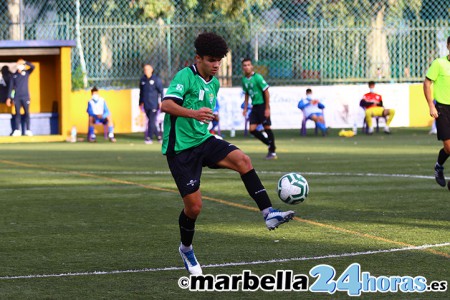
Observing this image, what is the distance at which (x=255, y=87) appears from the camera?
22.0 meters

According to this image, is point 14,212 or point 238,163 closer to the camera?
point 238,163

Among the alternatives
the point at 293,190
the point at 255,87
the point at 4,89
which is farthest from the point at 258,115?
the point at 4,89

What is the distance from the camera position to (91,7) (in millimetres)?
33500

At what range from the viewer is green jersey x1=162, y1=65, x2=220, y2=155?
8820 mm

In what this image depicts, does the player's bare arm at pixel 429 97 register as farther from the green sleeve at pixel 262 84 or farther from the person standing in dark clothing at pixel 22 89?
the person standing in dark clothing at pixel 22 89

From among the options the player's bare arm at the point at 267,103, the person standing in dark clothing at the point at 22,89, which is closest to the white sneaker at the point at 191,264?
the player's bare arm at the point at 267,103

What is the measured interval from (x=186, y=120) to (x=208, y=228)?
299 centimetres

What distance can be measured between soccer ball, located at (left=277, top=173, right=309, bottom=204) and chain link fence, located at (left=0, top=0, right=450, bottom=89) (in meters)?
23.5

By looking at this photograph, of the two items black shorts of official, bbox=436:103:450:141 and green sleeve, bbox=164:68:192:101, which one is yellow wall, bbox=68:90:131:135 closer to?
black shorts of official, bbox=436:103:450:141

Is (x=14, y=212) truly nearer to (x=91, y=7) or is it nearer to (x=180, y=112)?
(x=180, y=112)

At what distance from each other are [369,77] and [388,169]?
1585 cm

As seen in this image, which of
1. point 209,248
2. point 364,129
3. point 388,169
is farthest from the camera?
point 364,129

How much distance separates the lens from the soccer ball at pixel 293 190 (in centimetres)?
993

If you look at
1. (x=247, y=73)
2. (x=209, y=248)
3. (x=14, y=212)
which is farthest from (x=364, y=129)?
(x=209, y=248)
